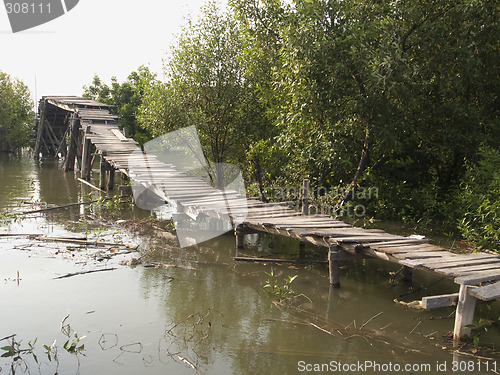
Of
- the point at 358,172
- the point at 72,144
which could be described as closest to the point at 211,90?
the point at 358,172

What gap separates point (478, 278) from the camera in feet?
19.1

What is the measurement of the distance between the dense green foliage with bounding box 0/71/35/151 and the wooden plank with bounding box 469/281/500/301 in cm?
3358

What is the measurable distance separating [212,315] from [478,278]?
346 centimetres

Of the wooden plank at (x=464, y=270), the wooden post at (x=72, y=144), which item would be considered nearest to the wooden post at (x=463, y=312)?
the wooden plank at (x=464, y=270)

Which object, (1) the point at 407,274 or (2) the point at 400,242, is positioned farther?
(1) the point at 407,274

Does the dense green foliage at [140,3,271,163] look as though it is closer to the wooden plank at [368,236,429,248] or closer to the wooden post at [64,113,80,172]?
the wooden plank at [368,236,429,248]

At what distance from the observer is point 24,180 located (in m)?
20.2

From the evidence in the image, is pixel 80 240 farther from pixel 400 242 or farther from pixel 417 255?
pixel 417 255

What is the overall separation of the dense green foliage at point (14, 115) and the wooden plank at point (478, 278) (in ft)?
109

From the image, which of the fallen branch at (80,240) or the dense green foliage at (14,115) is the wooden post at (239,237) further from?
the dense green foliage at (14,115)

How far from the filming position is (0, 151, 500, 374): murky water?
539 centimetres

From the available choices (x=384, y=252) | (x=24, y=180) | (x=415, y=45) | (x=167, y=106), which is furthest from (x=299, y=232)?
(x=24, y=180)

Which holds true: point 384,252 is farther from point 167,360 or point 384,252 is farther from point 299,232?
point 167,360

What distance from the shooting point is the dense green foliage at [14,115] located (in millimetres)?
32875
